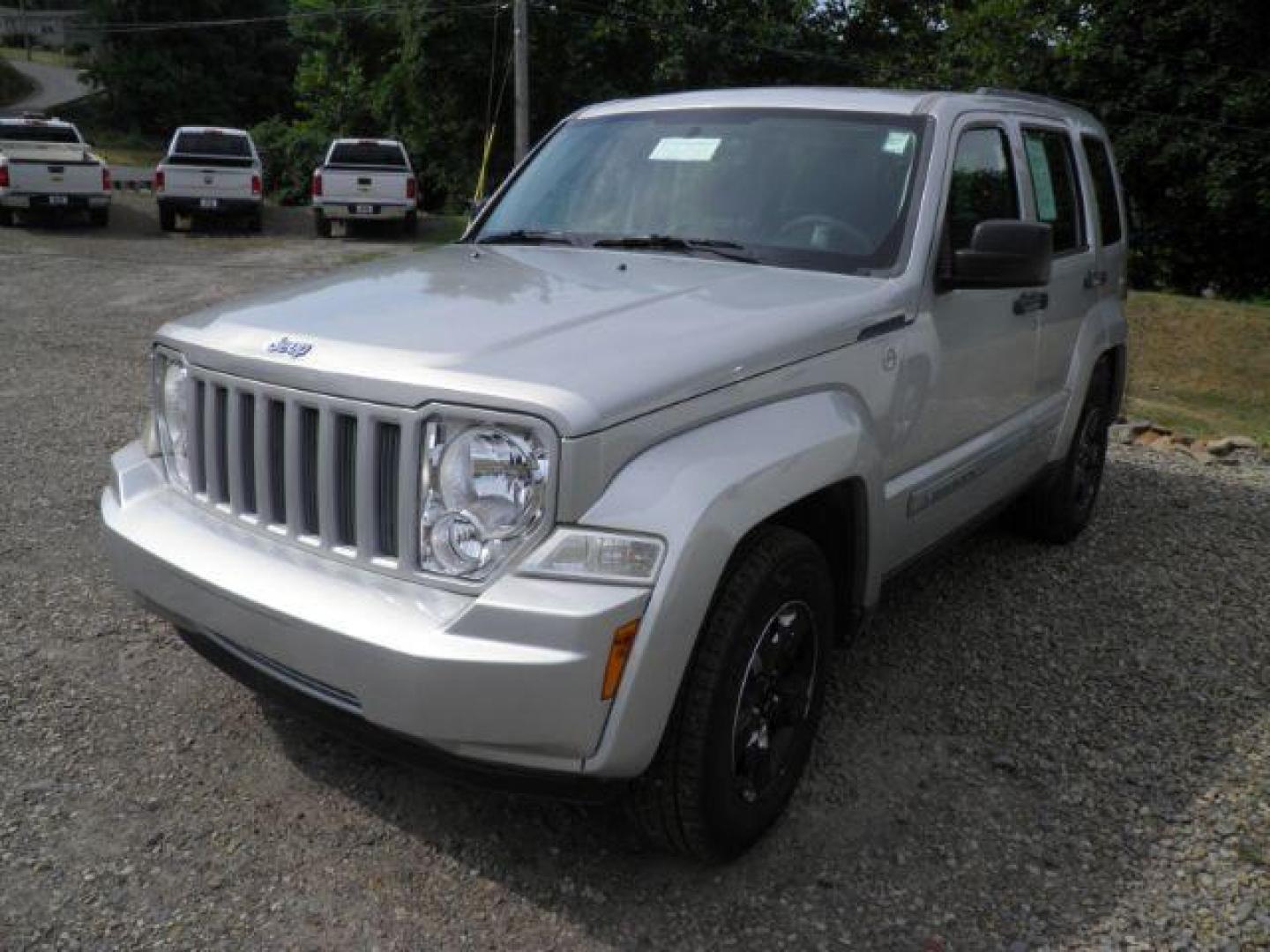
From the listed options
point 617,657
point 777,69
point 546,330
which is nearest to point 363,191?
point 777,69

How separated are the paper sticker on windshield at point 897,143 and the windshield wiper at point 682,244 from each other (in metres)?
0.61

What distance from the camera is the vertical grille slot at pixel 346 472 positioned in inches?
100

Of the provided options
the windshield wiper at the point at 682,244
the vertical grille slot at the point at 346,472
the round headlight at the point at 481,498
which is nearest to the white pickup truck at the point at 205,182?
the windshield wiper at the point at 682,244

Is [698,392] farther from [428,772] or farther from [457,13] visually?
[457,13]

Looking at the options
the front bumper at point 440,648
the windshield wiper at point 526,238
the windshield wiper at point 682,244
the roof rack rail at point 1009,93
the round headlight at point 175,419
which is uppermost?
the roof rack rail at point 1009,93

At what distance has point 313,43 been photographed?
39.4 meters

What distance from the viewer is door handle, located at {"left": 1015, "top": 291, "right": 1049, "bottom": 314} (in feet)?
13.5

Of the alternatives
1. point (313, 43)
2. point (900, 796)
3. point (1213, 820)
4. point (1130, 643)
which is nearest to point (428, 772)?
point (900, 796)

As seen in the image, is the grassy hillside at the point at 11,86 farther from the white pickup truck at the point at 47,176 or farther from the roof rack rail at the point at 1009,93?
the roof rack rail at the point at 1009,93

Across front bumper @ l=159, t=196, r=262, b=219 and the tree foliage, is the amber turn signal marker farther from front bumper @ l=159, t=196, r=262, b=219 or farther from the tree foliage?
the tree foliage

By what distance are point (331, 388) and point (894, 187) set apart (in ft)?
6.47

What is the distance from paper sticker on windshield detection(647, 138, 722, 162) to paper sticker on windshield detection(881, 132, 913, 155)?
0.56 meters

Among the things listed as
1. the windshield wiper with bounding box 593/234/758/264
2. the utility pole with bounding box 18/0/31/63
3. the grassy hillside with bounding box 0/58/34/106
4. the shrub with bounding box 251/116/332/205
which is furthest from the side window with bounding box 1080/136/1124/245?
the utility pole with bounding box 18/0/31/63

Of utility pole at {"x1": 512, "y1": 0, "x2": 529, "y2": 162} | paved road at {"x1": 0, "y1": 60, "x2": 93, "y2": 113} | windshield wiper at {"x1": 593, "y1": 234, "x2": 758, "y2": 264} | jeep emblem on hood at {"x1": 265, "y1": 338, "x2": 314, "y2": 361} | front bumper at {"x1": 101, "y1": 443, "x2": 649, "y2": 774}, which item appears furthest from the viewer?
paved road at {"x1": 0, "y1": 60, "x2": 93, "y2": 113}
